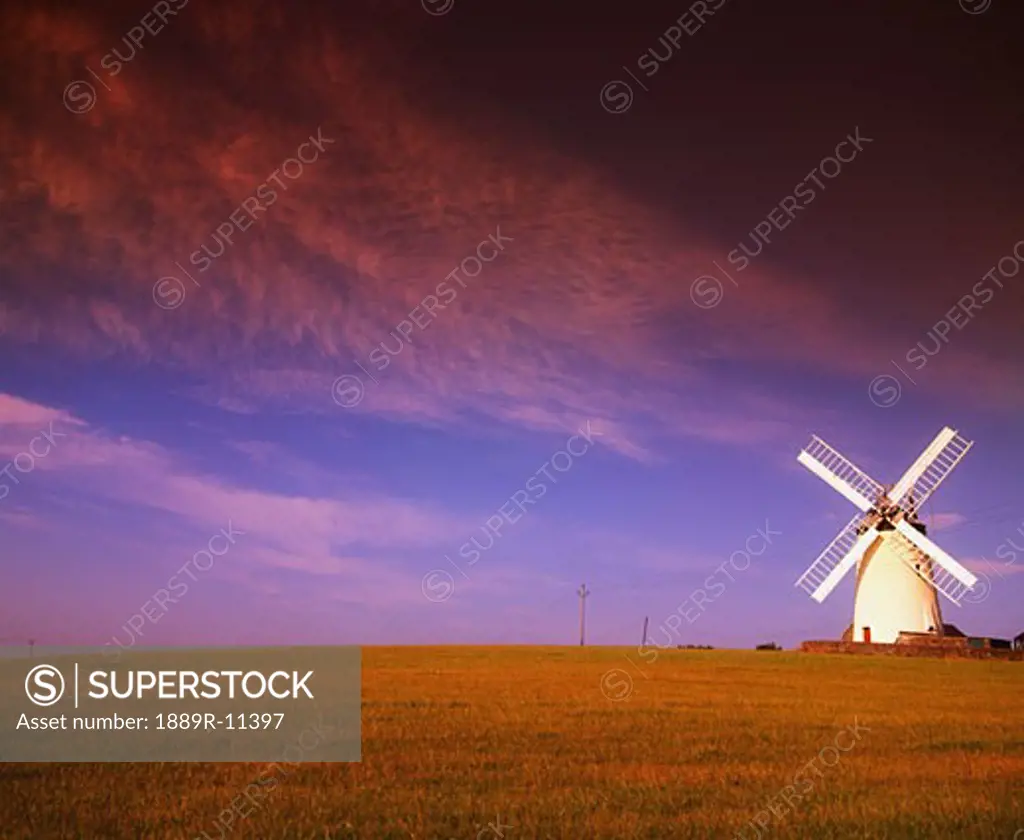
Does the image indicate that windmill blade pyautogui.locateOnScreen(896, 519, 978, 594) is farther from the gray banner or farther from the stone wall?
the gray banner

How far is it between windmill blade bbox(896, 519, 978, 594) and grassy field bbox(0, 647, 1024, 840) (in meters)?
43.0

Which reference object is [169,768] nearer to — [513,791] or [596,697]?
[513,791]

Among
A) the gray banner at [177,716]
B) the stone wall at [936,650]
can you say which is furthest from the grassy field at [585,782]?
the stone wall at [936,650]

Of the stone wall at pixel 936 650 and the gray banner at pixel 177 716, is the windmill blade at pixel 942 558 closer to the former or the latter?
the stone wall at pixel 936 650

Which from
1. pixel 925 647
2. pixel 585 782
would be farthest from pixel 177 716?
pixel 925 647

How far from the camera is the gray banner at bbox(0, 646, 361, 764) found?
1377 centimetres

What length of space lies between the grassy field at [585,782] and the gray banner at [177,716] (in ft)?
3.03

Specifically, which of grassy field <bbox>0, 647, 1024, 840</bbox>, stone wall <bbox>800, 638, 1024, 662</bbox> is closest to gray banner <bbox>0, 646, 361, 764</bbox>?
grassy field <bbox>0, 647, 1024, 840</bbox>

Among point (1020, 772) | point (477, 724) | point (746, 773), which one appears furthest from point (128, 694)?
point (1020, 772)

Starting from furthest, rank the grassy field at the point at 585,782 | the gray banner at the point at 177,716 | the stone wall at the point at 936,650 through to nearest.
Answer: the stone wall at the point at 936,650 → the gray banner at the point at 177,716 → the grassy field at the point at 585,782

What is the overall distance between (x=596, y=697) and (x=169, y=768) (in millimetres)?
14024

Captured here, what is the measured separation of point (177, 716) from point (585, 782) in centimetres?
1004

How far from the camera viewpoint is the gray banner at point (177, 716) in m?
13.8

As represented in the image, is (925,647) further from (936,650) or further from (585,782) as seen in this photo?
(585,782)
